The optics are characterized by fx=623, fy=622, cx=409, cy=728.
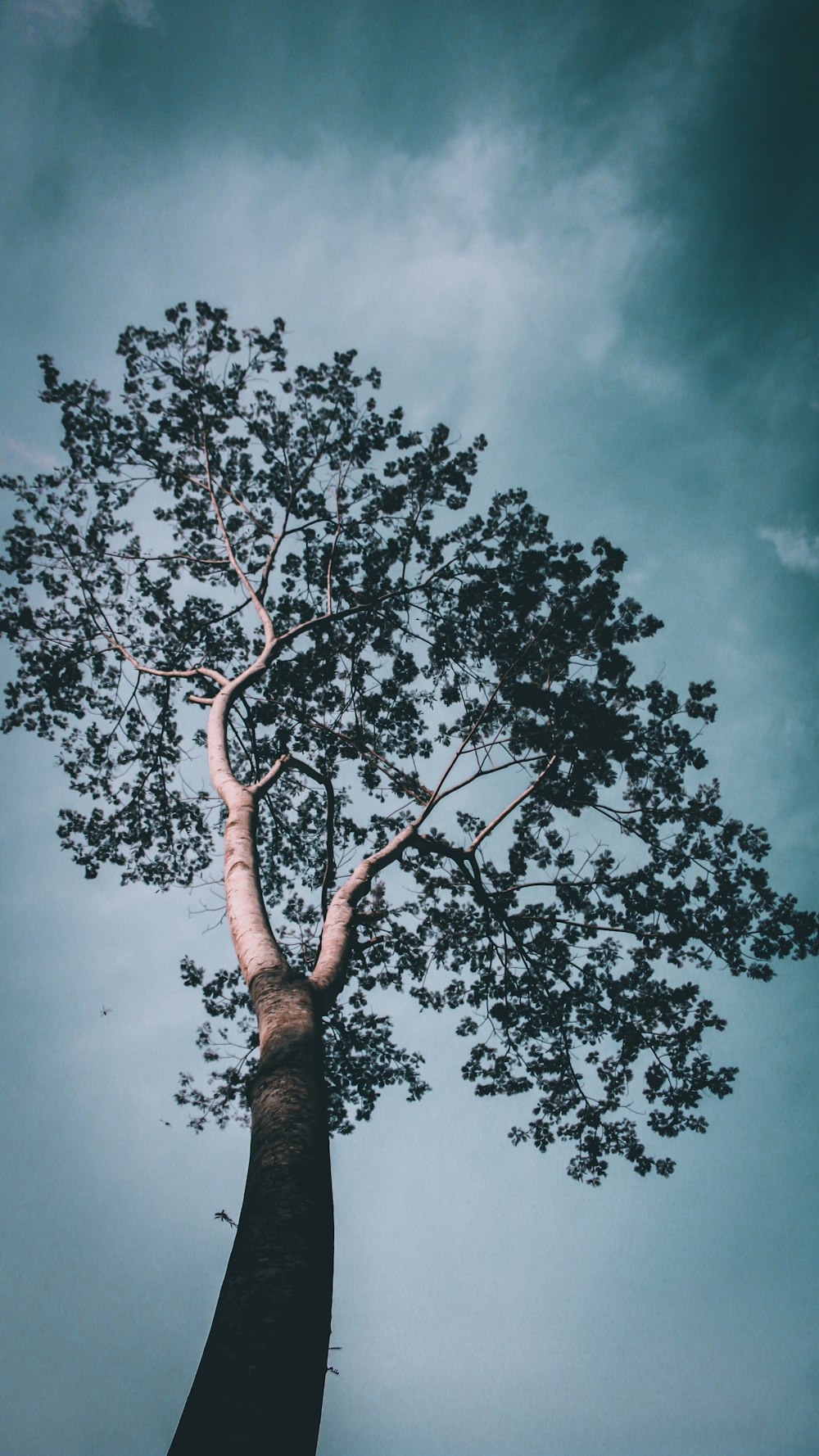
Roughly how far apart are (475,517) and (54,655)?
701 centimetres

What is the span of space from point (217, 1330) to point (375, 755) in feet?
24.5

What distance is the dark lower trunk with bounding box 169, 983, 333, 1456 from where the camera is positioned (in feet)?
6.52

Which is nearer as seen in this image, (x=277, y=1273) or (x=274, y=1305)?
(x=274, y=1305)

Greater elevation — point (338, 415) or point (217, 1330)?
point (338, 415)

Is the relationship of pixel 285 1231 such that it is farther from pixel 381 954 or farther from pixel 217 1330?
pixel 381 954

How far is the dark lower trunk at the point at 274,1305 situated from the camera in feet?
6.52

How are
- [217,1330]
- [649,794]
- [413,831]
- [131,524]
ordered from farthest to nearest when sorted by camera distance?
[131,524] → [649,794] → [413,831] → [217,1330]

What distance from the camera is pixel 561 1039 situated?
9.44 meters

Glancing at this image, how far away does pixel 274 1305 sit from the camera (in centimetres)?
235

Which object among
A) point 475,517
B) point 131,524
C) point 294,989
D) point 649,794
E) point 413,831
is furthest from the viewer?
point 131,524

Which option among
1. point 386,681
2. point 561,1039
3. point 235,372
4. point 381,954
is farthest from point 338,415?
point 561,1039

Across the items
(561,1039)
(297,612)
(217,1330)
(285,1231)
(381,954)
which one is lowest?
(217,1330)

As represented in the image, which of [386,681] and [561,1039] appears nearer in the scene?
[561,1039]

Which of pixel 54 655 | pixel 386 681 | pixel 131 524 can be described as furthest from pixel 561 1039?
pixel 131 524
